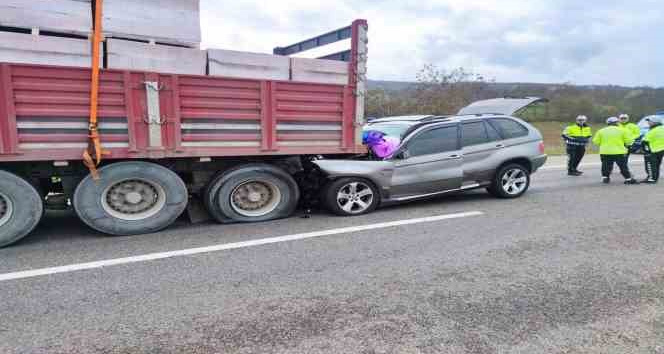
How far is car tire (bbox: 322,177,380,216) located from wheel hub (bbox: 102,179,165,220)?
2141mm

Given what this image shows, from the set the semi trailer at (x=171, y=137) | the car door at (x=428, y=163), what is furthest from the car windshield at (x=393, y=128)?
the semi trailer at (x=171, y=137)

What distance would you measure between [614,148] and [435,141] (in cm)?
511

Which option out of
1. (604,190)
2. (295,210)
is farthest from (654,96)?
(295,210)

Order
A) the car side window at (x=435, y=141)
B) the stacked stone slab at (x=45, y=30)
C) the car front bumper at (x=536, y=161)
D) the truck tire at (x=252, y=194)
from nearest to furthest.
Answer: the stacked stone slab at (x=45, y=30) < the truck tire at (x=252, y=194) < the car side window at (x=435, y=141) < the car front bumper at (x=536, y=161)

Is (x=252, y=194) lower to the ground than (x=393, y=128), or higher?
lower

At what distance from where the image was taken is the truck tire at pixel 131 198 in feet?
15.5

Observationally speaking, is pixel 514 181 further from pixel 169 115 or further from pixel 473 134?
pixel 169 115

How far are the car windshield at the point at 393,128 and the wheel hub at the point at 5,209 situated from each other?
479cm

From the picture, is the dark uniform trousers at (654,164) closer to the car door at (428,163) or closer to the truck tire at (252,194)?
the car door at (428,163)

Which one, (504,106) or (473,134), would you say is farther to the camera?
(504,106)

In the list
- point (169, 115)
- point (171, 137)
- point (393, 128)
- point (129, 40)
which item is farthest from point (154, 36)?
point (393, 128)

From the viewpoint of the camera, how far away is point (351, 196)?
5.91 m

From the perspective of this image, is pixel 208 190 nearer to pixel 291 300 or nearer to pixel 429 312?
pixel 291 300

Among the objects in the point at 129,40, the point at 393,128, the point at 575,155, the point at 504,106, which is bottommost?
the point at 575,155
